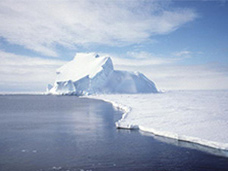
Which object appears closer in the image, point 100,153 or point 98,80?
point 100,153

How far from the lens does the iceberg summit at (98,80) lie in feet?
233

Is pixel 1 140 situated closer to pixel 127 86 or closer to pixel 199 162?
pixel 199 162

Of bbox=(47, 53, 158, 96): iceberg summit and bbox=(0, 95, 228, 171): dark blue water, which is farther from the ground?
bbox=(47, 53, 158, 96): iceberg summit

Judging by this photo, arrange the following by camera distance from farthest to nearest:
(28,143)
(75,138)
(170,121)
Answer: (170,121), (75,138), (28,143)

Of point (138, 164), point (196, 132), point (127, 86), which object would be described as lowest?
point (138, 164)

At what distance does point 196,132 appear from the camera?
11.7 metres

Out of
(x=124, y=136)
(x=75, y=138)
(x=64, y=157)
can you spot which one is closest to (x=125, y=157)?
(x=64, y=157)

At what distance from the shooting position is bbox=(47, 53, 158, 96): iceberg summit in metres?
71.1

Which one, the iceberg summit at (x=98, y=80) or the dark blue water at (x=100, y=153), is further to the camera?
the iceberg summit at (x=98, y=80)

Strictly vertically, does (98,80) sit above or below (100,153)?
above

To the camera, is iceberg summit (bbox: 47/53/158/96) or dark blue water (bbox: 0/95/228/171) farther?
iceberg summit (bbox: 47/53/158/96)

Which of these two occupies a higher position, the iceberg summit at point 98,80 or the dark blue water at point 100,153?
the iceberg summit at point 98,80

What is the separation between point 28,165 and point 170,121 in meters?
10.5

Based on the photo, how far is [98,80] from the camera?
Answer: 7125cm
